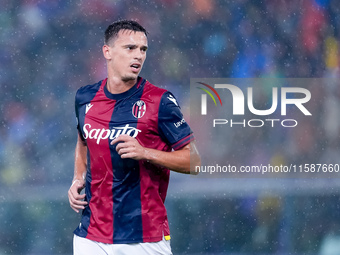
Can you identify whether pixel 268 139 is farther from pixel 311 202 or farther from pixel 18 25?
pixel 18 25

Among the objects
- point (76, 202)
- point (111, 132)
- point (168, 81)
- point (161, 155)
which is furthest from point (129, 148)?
point (168, 81)

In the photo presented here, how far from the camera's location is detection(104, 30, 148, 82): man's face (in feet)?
9.04

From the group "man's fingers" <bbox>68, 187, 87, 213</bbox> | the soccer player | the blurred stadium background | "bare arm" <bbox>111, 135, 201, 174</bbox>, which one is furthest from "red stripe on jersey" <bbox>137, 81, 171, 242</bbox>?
the blurred stadium background

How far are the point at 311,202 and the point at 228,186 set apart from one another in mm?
1038

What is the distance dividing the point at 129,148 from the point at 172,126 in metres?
0.31

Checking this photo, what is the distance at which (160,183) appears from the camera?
107 inches

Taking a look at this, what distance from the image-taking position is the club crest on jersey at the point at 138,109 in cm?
270

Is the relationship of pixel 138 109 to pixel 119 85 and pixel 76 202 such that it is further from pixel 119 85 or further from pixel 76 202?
pixel 76 202

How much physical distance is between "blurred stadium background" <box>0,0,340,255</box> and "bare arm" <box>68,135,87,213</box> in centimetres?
359

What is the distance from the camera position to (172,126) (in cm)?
267

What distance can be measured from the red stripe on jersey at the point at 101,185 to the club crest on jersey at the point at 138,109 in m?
0.13

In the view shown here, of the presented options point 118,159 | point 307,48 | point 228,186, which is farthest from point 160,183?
point 307,48

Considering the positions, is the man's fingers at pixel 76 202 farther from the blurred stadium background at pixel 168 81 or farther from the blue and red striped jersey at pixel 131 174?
the blurred stadium background at pixel 168 81

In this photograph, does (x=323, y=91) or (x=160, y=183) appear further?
(x=323, y=91)
